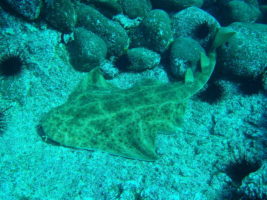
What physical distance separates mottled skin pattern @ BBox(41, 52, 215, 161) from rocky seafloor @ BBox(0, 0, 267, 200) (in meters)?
0.24

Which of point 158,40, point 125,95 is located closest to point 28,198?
point 125,95

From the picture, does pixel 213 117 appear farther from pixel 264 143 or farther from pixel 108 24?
pixel 108 24

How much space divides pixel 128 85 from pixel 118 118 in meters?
2.13

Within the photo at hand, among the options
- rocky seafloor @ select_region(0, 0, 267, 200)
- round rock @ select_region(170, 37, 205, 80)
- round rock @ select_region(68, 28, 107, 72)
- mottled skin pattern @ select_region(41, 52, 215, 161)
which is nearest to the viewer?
rocky seafloor @ select_region(0, 0, 267, 200)

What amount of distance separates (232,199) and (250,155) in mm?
1257

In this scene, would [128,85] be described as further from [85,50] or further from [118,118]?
[118,118]

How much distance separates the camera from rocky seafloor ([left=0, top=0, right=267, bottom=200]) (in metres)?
3.76

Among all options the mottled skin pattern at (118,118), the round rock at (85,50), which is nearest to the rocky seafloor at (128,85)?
the round rock at (85,50)

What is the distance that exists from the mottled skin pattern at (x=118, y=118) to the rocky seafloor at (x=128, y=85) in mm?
242

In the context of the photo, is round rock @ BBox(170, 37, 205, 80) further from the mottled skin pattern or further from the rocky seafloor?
the mottled skin pattern

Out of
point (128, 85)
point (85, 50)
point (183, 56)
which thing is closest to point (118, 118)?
point (128, 85)

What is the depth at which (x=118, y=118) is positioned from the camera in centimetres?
460

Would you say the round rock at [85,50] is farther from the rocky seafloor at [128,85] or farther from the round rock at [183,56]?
the round rock at [183,56]

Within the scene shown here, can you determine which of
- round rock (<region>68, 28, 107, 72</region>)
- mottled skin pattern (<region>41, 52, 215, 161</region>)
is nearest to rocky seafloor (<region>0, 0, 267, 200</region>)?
round rock (<region>68, 28, 107, 72</region>)
